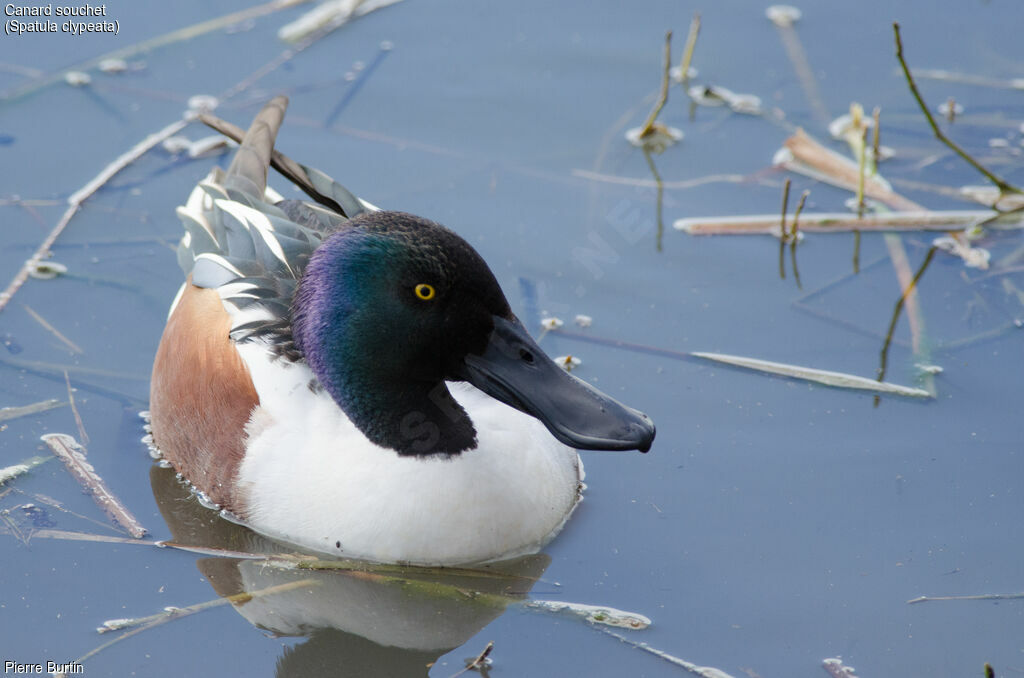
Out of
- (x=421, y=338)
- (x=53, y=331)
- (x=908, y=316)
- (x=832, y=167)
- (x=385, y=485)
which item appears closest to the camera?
(x=421, y=338)

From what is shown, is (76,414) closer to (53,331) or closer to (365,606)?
(53,331)

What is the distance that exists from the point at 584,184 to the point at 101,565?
10.2 feet

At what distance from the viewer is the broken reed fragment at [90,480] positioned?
15.3 ft

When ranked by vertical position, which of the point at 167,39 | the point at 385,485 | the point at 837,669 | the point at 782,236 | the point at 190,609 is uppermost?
the point at 167,39

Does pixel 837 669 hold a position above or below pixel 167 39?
below

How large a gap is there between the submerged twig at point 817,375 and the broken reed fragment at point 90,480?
7.67 ft

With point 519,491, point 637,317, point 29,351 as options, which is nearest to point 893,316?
point 637,317

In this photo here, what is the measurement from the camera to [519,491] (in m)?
4.53

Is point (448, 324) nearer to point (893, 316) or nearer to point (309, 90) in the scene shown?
point (893, 316)

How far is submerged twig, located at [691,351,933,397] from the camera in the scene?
526 cm

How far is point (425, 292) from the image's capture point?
409 centimetres

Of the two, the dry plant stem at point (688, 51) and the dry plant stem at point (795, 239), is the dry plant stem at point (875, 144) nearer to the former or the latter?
the dry plant stem at point (795, 239)

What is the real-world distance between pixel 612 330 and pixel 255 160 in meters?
1.65

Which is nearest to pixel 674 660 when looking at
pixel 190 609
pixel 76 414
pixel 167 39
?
pixel 190 609
